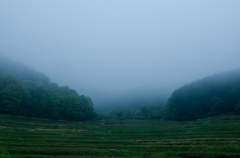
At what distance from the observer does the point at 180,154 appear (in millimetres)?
29781

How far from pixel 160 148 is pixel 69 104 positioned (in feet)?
184

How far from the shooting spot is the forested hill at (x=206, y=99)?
236 ft

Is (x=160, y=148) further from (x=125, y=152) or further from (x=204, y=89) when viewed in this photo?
A: (x=204, y=89)

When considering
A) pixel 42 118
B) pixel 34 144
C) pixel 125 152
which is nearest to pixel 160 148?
pixel 125 152

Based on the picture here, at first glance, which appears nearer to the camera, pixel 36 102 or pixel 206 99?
pixel 36 102

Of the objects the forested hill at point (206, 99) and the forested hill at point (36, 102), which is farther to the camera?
the forested hill at point (206, 99)

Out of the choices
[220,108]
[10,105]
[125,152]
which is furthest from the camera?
[220,108]

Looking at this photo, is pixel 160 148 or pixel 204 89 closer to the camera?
pixel 160 148

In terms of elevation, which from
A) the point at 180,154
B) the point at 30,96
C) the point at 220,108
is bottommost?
the point at 180,154

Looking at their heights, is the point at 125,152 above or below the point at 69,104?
below

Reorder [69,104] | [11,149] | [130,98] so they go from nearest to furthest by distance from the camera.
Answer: [11,149]
[69,104]
[130,98]

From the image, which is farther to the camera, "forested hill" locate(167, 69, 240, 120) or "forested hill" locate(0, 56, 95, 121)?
"forested hill" locate(167, 69, 240, 120)

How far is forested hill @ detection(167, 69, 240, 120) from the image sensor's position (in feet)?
236

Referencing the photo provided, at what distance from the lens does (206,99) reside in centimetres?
8206
